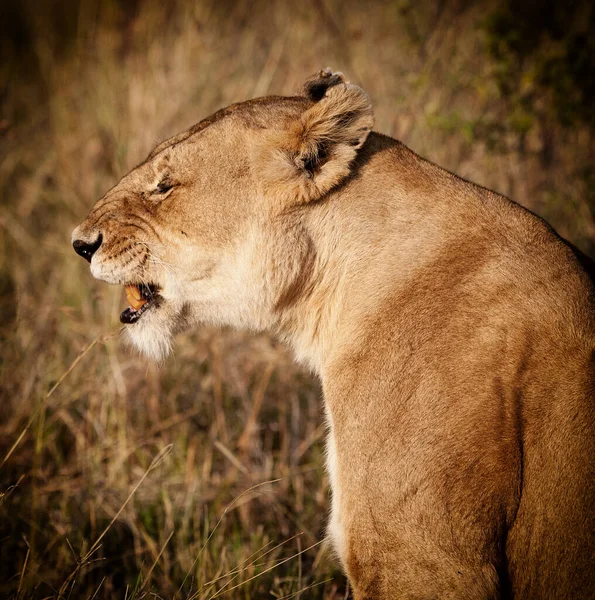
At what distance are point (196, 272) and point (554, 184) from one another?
4.51 m

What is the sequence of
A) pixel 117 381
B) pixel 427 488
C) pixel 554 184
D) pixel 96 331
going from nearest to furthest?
pixel 427 488, pixel 117 381, pixel 96 331, pixel 554 184

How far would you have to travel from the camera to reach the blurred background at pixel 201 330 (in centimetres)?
392

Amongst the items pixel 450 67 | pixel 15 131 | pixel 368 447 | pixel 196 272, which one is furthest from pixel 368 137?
pixel 15 131

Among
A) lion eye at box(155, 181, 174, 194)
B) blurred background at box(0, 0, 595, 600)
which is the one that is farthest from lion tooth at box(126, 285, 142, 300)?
lion eye at box(155, 181, 174, 194)

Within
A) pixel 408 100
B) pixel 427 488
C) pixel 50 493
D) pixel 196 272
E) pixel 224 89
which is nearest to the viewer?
pixel 427 488

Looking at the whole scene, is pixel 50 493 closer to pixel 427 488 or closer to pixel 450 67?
pixel 427 488

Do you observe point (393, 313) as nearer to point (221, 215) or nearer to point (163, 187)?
point (221, 215)

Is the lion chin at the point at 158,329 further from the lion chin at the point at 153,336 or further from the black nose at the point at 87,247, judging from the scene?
the black nose at the point at 87,247

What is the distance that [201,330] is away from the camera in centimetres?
555

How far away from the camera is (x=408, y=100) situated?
6.13 m

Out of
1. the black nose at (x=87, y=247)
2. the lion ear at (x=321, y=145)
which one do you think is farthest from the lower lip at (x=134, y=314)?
the lion ear at (x=321, y=145)

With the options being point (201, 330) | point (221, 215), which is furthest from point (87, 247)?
point (201, 330)

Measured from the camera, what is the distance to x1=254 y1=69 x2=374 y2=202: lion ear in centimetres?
299

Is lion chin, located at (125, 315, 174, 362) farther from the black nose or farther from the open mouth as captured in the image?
the black nose
